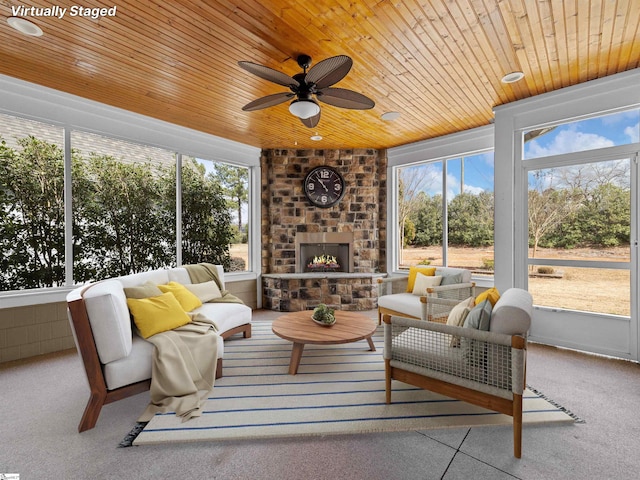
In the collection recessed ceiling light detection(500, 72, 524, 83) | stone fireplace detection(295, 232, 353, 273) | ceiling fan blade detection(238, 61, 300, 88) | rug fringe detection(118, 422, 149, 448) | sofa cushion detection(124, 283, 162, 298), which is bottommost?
rug fringe detection(118, 422, 149, 448)

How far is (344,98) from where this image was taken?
2.65 metres

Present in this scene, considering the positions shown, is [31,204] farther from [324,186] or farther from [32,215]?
[324,186]

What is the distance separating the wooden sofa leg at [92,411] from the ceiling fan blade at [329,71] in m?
2.66

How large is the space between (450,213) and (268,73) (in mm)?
3797

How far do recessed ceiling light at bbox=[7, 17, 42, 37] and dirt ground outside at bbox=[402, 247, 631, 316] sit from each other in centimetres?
511

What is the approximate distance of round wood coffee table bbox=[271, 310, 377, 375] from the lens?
280 cm

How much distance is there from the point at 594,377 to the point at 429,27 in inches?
127

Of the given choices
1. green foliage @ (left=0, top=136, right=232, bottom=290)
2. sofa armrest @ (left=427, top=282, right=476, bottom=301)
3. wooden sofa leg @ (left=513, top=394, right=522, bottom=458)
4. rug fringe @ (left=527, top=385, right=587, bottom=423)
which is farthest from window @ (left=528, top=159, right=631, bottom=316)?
green foliage @ (left=0, top=136, right=232, bottom=290)

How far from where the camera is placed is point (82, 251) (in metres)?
3.81

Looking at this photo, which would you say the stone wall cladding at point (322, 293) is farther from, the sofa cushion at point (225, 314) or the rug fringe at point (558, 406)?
the rug fringe at point (558, 406)

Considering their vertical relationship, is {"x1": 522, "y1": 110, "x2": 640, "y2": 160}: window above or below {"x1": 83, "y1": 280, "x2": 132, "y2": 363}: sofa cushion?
above

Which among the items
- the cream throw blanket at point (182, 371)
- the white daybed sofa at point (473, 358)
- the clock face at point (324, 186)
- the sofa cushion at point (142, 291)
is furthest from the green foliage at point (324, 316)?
the clock face at point (324, 186)

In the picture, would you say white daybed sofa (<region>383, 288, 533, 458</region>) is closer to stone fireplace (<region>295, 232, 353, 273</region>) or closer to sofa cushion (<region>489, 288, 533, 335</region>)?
sofa cushion (<region>489, 288, 533, 335</region>)

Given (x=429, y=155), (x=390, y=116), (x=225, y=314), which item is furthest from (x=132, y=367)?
(x=429, y=155)
